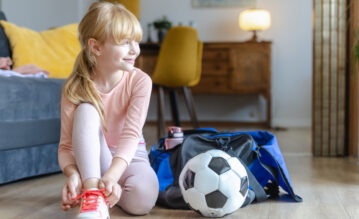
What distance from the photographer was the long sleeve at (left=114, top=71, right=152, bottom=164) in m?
1.41

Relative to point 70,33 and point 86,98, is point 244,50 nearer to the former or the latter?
point 70,33

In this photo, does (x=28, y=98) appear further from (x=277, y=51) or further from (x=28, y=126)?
(x=277, y=51)

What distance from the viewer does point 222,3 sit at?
5387mm

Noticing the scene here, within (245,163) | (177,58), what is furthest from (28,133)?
(177,58)

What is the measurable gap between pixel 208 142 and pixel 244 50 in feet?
11.3

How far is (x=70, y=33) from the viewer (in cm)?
302

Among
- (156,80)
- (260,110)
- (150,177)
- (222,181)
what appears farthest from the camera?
(260,110)

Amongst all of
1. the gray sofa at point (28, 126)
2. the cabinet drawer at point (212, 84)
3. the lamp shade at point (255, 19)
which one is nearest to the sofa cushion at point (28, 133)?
the gray sofa at point (28, 126)

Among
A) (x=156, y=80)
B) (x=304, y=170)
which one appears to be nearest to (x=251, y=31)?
(x=156, y=80)

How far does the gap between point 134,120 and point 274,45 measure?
162 inches

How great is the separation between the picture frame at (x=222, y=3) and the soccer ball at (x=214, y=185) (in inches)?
163

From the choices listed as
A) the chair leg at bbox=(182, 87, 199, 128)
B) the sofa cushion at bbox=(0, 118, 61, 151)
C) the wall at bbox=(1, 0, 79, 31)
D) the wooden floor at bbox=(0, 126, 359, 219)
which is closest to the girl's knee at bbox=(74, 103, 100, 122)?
the wooden floor at bbox=(0, 126, 359, 219)

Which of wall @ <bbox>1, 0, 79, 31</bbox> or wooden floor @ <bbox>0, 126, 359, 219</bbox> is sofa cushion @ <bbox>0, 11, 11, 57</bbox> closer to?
wooden floor @ <bbox>0, 126, 359, 219</bbox>

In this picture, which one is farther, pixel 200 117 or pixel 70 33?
pixel 200 117
